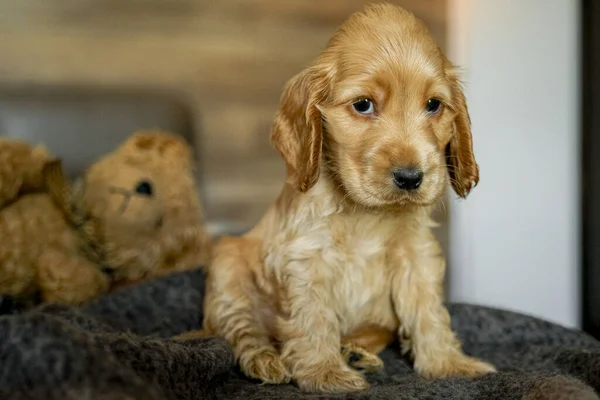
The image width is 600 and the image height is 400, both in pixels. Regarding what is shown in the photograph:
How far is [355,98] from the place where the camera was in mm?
1364

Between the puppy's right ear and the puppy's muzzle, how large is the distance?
8.3 inches

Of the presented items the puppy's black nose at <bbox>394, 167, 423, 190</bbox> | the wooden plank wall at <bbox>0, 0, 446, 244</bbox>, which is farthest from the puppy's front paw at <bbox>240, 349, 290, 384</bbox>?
the wooden plank wall at <bbox>0, 0, 446, 244</bbox>

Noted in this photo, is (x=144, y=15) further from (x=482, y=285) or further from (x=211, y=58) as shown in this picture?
(x=482, y=285)

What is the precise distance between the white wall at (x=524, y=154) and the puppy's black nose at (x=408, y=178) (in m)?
1.94

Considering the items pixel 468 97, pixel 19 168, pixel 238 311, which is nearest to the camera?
pixel 238 311

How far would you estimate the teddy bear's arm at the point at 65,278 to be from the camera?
76.4 inches

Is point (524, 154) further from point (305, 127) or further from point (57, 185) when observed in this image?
point (57, 185)

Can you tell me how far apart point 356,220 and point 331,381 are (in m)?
0.38

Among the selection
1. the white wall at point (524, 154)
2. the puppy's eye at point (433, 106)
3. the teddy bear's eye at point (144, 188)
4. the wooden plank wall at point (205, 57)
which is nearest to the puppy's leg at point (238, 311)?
the teddy bear's eye at point (144, 188)

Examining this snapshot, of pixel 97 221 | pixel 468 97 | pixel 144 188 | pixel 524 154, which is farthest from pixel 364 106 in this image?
pixel 524 154

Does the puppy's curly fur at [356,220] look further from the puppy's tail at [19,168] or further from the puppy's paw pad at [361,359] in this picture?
the puppy's tail at [19,168]

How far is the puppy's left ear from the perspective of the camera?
148 centimetres

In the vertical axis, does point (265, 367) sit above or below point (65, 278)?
below

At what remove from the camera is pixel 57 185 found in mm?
→ 2064
